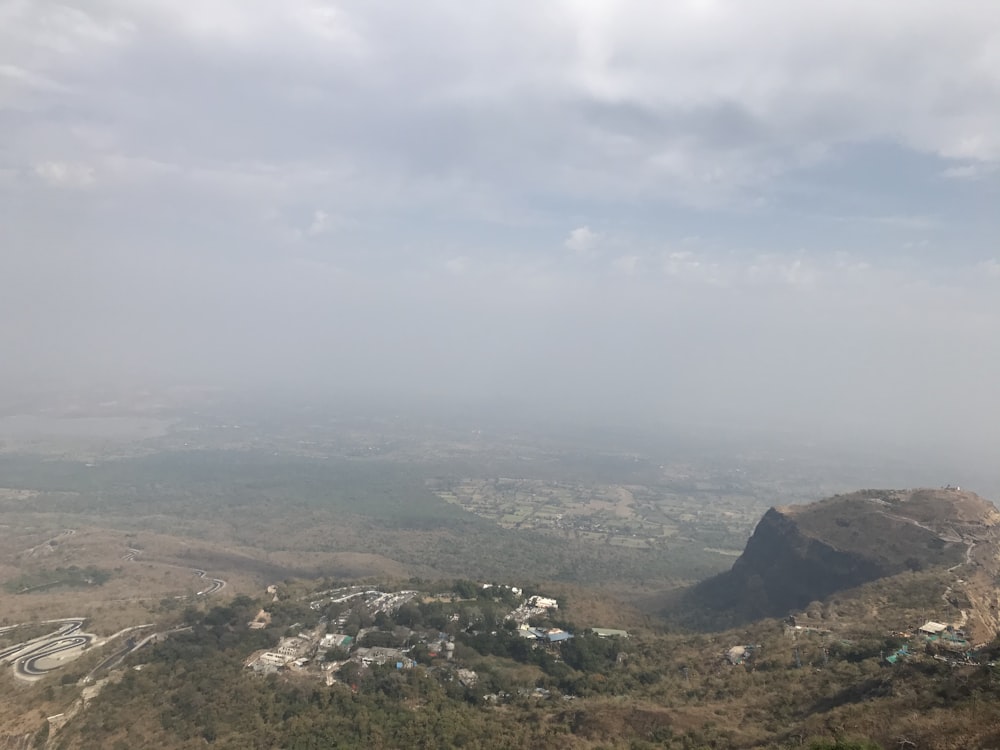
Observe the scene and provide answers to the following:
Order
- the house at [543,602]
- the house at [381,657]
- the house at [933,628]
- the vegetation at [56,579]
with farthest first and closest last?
1. the vegetation at [56,579]
2. the house at [543,602]
3. the house at [381,657]
4. the house at [933,628]

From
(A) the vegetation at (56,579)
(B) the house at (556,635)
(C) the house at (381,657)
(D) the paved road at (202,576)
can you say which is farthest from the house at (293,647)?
(A) the vegetation at (56,579)

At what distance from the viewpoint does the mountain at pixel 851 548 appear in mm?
46344

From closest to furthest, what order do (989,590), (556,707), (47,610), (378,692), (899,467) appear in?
(556,707), (378,692), (989,590), (47,610), (899,467)

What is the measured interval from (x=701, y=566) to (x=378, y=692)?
63.7 m

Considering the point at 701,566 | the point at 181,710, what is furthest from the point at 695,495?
the point at 181,710

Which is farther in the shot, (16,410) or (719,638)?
(16,410)

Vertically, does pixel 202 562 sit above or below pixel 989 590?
below

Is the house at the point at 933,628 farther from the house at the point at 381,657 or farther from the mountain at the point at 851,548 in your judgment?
the house at the point at 381,657

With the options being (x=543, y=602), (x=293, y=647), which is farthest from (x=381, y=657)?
(x=543, y=602)

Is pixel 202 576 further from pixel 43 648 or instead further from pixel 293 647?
pixel 293 647

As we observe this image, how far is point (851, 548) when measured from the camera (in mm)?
50312

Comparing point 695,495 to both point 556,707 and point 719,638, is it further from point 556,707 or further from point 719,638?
point 556,707

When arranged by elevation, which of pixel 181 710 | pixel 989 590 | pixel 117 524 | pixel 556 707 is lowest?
pixel 117 524

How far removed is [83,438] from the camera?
15788cm
